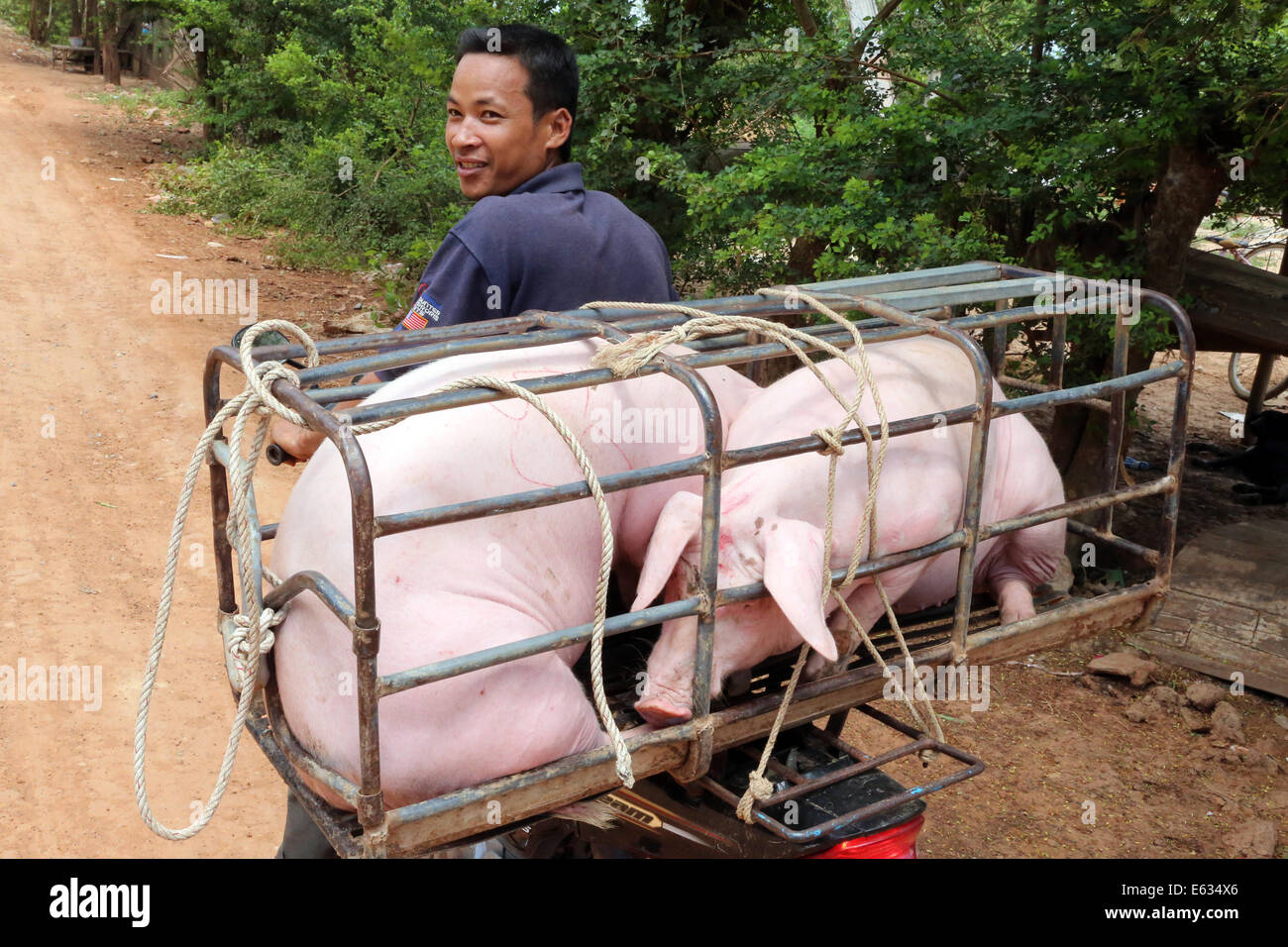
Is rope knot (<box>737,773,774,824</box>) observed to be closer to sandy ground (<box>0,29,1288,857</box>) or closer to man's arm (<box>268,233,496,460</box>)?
man's arm (<box>268,233,496,460</box>)

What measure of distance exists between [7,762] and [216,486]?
86.3 inches

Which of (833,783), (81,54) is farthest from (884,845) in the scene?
(81,54)

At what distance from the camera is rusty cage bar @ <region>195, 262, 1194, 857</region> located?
4.90 feet

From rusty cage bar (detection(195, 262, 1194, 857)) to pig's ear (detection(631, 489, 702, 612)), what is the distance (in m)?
0.08

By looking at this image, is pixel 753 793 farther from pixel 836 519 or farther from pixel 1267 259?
pixel 1267 259

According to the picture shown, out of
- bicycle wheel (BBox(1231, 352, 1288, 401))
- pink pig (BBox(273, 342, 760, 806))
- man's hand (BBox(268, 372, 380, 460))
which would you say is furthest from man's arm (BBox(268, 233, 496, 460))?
bicycle wheel (BBox(1231, 352, 1288, 401))

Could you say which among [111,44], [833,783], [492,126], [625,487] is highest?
[111,44]

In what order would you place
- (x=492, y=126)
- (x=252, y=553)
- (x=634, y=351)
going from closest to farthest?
(x=252, y=553) < (x=634, y=351) < (x=492, y=126)

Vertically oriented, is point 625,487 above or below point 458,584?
above

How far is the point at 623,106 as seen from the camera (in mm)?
5773

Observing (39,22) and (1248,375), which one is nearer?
(1248,375)

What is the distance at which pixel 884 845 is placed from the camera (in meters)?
2.08

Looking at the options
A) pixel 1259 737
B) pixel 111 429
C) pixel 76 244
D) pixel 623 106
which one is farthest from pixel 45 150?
pixel 1259 737

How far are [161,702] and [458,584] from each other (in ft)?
8.76
